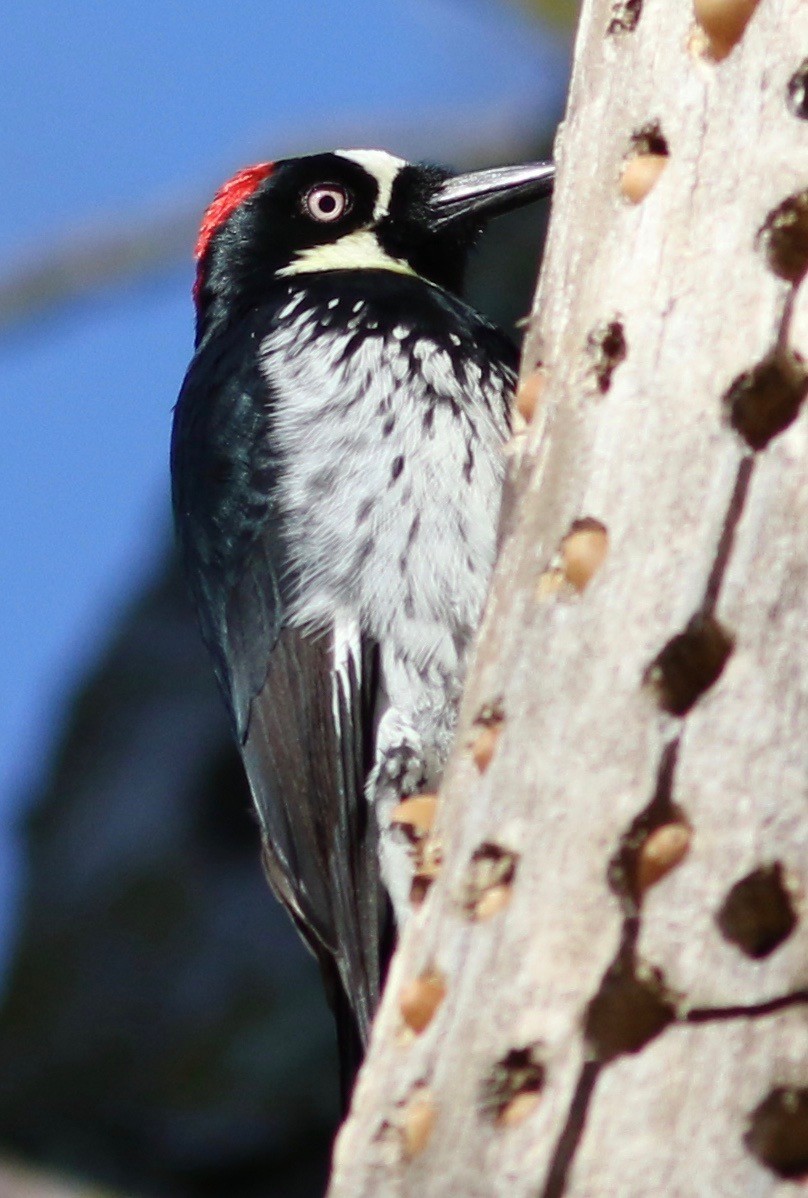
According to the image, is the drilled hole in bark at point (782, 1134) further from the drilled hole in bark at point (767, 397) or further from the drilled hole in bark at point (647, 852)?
the drilled hole in bark at point (767, 397)

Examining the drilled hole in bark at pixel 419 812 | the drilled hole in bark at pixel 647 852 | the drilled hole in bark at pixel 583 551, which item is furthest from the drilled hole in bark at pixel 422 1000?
the drilled hole in bark at pixel 419 812

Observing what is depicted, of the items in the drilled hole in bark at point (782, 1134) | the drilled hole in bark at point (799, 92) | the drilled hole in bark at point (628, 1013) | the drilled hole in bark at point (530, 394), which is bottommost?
the drilled hole in bark at point (782, 1134)

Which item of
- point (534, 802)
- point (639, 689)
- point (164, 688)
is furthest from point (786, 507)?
point (164, 688)

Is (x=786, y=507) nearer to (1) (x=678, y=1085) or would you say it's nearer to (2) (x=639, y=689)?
(2) (x=639, y=689)

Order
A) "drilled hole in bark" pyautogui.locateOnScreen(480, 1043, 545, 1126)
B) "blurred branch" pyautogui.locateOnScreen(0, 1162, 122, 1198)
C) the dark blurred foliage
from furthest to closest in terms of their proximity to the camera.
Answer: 1. the dark blurred foliage
2. "blurred branch" pyautogui.locateOnScreen(0, 1162, 122, 1198)
3. "drilled hole in bark" pyautogui.locateOnScreen(480, 1043, 545, 1126)

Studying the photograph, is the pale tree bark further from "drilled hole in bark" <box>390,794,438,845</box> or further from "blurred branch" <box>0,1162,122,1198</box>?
"blurred branch" <box>0,1162,122,1198</box>

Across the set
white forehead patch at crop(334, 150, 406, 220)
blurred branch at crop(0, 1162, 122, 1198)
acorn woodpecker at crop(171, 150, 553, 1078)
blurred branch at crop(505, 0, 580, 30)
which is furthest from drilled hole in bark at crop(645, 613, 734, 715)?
blurred branch at crop(505, 0, 580, 30)

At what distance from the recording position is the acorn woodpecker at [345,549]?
3.13 m

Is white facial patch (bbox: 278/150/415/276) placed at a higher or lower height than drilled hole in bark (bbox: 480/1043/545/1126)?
higher

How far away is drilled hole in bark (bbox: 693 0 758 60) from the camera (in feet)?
7.92

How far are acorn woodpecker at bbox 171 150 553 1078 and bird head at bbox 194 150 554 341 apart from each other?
0.60ft

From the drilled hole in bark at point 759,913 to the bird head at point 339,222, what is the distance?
224cm

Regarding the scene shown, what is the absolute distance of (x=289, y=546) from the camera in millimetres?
3338

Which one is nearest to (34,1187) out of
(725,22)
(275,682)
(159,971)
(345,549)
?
(159,971)
